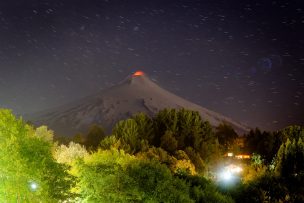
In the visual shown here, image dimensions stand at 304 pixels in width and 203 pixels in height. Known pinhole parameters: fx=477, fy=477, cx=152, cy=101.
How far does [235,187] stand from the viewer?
39.5 m

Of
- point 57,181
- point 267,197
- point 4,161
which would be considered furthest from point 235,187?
point 4,161

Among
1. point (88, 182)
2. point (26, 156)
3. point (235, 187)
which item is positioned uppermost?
point (26, 156)

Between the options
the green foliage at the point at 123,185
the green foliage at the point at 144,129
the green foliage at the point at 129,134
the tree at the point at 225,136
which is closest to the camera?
the green foliage at the point at 123,185

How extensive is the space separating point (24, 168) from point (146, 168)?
34.9ft

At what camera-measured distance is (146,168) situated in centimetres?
3328

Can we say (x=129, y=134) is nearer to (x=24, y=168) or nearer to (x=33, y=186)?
(x=33, y=186)

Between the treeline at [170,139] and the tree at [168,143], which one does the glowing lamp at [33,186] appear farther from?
the tree at [168,143]

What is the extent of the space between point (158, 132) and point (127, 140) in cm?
720

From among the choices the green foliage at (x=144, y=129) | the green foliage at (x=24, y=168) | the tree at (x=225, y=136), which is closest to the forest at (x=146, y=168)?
the green foliage at (x=24, y=168)

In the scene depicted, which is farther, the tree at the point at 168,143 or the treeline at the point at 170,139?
the tree at the point at 168,143

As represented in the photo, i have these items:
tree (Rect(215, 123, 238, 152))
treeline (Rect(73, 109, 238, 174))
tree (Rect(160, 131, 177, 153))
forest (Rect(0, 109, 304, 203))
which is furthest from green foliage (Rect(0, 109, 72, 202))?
tree (Rect(215, 123, 238, 152))

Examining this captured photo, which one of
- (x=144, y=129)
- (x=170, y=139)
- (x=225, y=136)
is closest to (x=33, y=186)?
(x=170, y=139)

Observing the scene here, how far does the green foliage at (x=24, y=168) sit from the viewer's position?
24.1 metres

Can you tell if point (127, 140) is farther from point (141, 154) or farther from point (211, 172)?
point (211, 172)
